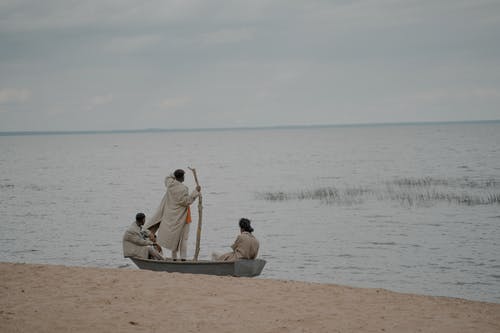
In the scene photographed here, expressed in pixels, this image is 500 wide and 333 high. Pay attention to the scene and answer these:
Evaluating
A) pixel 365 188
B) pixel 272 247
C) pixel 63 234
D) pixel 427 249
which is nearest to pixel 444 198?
pixel 365 188

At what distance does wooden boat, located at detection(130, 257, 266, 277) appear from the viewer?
41.1 feet

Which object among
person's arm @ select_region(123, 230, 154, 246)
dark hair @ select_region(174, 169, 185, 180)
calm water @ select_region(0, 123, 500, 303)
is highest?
dark hair @ select_region(174, 169, 185, 180)

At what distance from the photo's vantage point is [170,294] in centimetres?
1017

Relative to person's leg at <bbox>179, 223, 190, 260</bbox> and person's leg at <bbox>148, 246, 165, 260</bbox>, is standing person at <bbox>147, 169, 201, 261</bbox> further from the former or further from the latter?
person's leg at <bbox>148, 246, 165, 260</bbox>

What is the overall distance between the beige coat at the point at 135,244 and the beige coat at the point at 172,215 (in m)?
0.45

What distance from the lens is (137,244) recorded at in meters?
13.4

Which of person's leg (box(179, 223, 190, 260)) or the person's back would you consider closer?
the person's back

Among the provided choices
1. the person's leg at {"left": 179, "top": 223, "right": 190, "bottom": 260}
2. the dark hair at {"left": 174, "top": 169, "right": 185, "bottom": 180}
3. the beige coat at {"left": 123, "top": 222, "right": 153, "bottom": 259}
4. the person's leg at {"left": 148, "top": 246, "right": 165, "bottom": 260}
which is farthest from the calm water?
the dark hair at {"left": 174, "top": 169, "right": 185, "bottom": 180}

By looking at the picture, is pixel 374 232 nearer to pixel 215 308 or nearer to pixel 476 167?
pixel 215 308

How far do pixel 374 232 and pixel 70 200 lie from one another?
64.1 feet

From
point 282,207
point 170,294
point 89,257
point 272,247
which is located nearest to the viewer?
point 170,294

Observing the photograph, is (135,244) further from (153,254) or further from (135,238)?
(153,254)

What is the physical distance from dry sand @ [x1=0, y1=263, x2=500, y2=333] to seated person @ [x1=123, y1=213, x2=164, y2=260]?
1.36 meters

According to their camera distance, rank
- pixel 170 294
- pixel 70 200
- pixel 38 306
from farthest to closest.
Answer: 1. pixel 70 200
2. pixel 170 294
3. pixel 38 306
